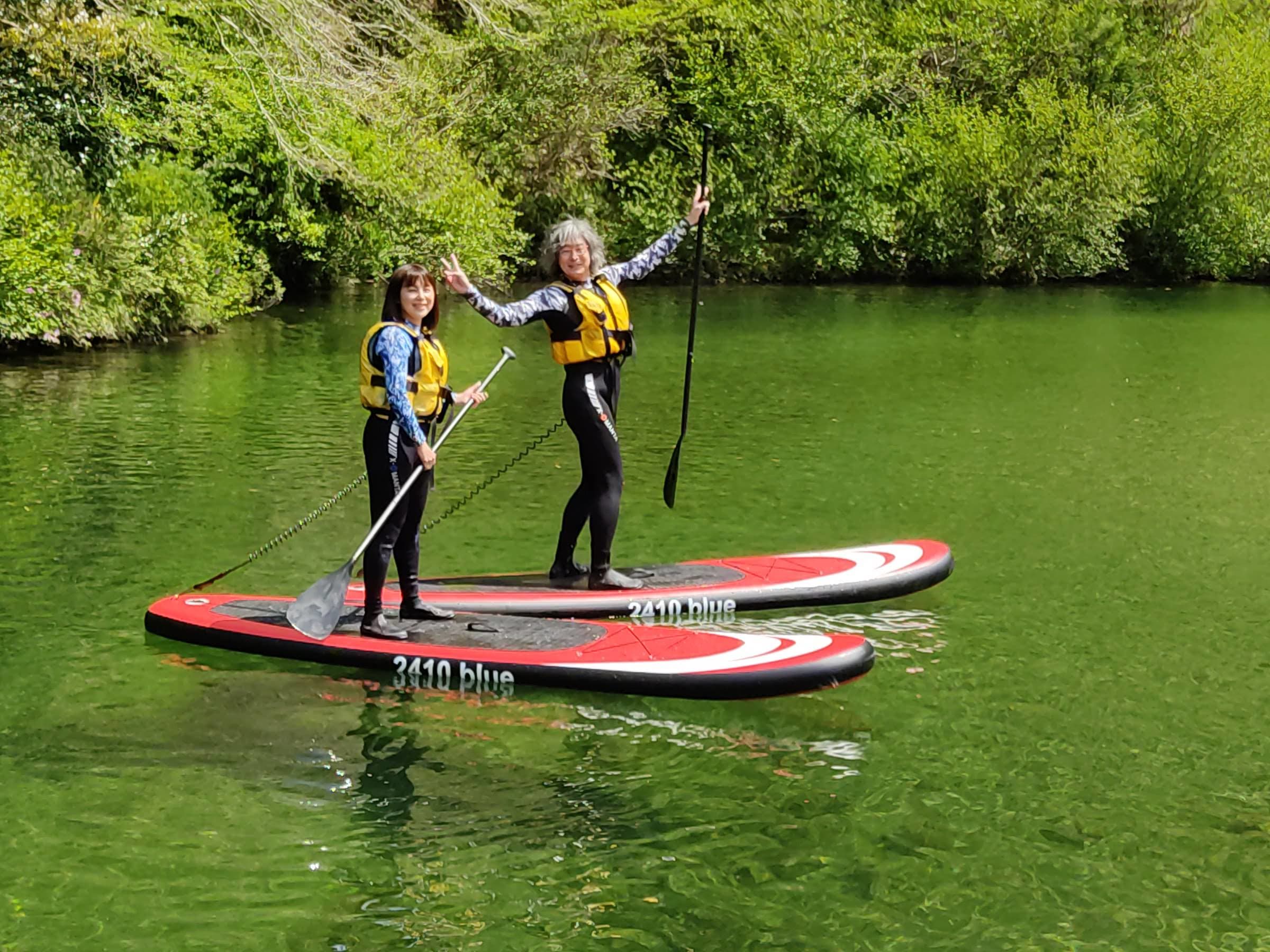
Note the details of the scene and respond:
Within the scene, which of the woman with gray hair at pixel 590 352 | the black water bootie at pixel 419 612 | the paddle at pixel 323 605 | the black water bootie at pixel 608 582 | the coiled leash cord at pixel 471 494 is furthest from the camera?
the coiled leash cord at pixel 471 494

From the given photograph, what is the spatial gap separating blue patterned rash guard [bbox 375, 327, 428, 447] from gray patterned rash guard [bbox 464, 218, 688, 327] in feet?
1.49

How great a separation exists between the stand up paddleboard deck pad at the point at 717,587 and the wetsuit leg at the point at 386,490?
68 centimetres

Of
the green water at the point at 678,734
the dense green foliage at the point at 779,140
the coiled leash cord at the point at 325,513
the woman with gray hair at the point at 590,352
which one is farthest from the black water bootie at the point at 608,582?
the dense green foliage at the point at 779,140

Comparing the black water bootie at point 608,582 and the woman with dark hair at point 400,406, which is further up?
the woman with dark hair at point 400,406

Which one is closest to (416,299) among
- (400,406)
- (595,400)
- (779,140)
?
(400,406)

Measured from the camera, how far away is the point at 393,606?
311 inches

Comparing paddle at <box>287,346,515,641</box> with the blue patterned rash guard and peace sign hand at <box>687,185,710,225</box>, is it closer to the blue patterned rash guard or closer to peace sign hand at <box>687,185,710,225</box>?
the blue patterned rash guard

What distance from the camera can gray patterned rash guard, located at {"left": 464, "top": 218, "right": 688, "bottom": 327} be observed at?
7438 millimetres

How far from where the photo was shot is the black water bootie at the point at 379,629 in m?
→ 7.36

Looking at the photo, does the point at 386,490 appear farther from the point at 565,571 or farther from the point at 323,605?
the point at 565,571

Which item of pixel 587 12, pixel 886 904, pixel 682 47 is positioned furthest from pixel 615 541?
pixel 682 47

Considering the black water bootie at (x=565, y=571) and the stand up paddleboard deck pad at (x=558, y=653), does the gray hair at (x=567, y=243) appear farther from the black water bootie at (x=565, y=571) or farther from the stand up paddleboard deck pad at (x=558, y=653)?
the stand up paddleboard deck pad at (x=558, y=653)

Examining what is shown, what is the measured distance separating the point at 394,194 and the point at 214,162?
8.98ft

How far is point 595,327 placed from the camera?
7902 millimetres
